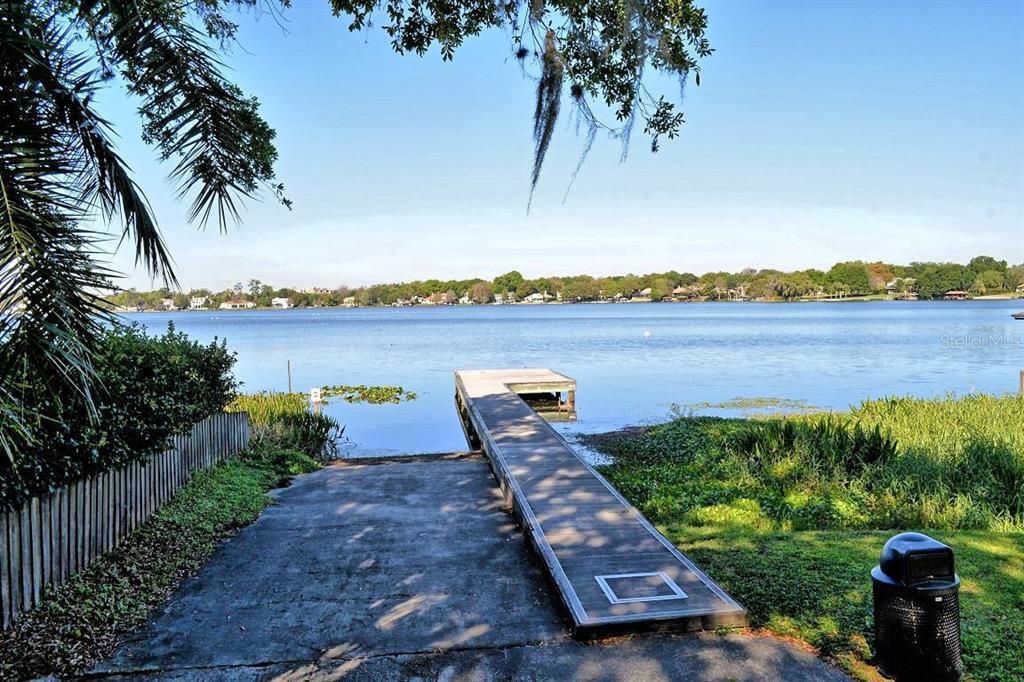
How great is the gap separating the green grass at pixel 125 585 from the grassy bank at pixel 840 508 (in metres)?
4.25

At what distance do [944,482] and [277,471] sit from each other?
8.85m

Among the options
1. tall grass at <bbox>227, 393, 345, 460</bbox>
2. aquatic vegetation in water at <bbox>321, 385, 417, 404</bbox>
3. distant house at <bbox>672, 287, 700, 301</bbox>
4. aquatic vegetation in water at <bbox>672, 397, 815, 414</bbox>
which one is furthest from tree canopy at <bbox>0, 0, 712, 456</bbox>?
distant house at <bbox>672, 287, 700, 301</bbox>

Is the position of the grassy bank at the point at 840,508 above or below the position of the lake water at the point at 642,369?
above

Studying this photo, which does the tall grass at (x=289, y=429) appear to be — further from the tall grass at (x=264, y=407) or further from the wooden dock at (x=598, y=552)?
the wooden dock at (x=598, y=552)

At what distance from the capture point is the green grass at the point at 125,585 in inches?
165

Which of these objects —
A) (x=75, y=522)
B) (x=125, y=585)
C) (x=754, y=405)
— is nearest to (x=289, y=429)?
(x=75, y=522)

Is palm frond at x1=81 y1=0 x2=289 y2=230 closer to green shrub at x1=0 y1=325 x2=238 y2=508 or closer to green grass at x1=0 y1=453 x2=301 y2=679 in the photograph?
green shrub at x1=0 y1=325 x2=238 y2=508

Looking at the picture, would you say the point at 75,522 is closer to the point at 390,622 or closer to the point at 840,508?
the point at 390,622

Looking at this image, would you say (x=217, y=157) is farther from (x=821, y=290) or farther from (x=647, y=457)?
(x=821, y=290)

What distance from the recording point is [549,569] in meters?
5.35

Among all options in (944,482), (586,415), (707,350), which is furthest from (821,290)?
(944,482)

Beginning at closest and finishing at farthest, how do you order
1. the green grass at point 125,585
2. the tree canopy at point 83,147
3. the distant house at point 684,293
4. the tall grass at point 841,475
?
the tree canopy at point 83,147
the green grass at point 125,585
the tall grass at point 841,475
the distant house at point 684,293

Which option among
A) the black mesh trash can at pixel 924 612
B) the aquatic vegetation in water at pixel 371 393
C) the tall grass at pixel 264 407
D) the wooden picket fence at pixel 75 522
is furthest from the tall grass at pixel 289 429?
the black mesh trash can at pixel 924 612

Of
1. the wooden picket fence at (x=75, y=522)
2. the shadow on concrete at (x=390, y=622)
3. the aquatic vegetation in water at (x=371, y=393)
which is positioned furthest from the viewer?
the aquatic vegetation in water at (x=371, y=393)
